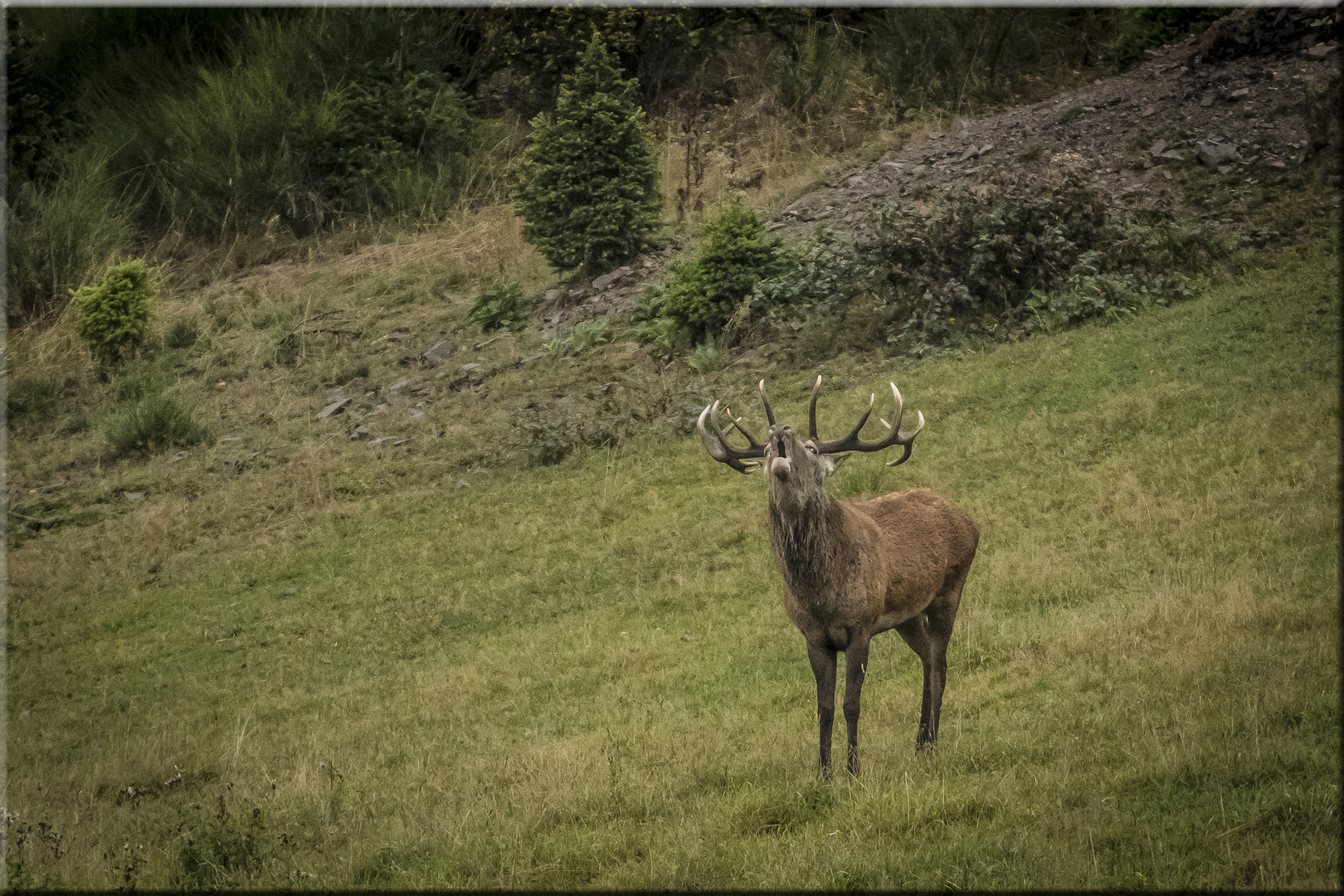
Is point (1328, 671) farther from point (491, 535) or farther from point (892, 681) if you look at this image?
point (491, 535)

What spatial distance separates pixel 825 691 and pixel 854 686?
179mm

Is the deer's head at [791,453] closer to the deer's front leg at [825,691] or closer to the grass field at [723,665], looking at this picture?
the deer's front leg at [825,691]

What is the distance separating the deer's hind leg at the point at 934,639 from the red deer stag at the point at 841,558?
0.04 ft

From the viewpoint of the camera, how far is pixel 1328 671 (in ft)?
20.7

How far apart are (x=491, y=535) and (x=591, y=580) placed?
2009 mm

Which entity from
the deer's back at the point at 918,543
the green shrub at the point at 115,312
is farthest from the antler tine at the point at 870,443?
the green shrub at the point at 115,312

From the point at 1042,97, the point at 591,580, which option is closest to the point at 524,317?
the point at 591,580

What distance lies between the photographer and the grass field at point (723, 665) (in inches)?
213

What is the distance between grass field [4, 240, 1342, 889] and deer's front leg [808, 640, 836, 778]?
0.49ft

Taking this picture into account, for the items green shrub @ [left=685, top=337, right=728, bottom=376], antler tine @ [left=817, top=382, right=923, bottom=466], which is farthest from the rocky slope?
antler tine @ [left=817, top=382, right=923, bottom=466]

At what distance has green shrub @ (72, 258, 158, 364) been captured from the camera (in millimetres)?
23172

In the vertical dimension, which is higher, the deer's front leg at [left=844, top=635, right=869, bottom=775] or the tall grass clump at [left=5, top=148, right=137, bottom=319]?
the deer's front leg at [left=844, top=635, right=869, bottom=775]

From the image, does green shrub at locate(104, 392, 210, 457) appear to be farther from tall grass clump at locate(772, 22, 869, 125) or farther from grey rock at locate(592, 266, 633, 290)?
tall grass clump at locate(772, 22, 869, 125)

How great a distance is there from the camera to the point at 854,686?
6.24m
